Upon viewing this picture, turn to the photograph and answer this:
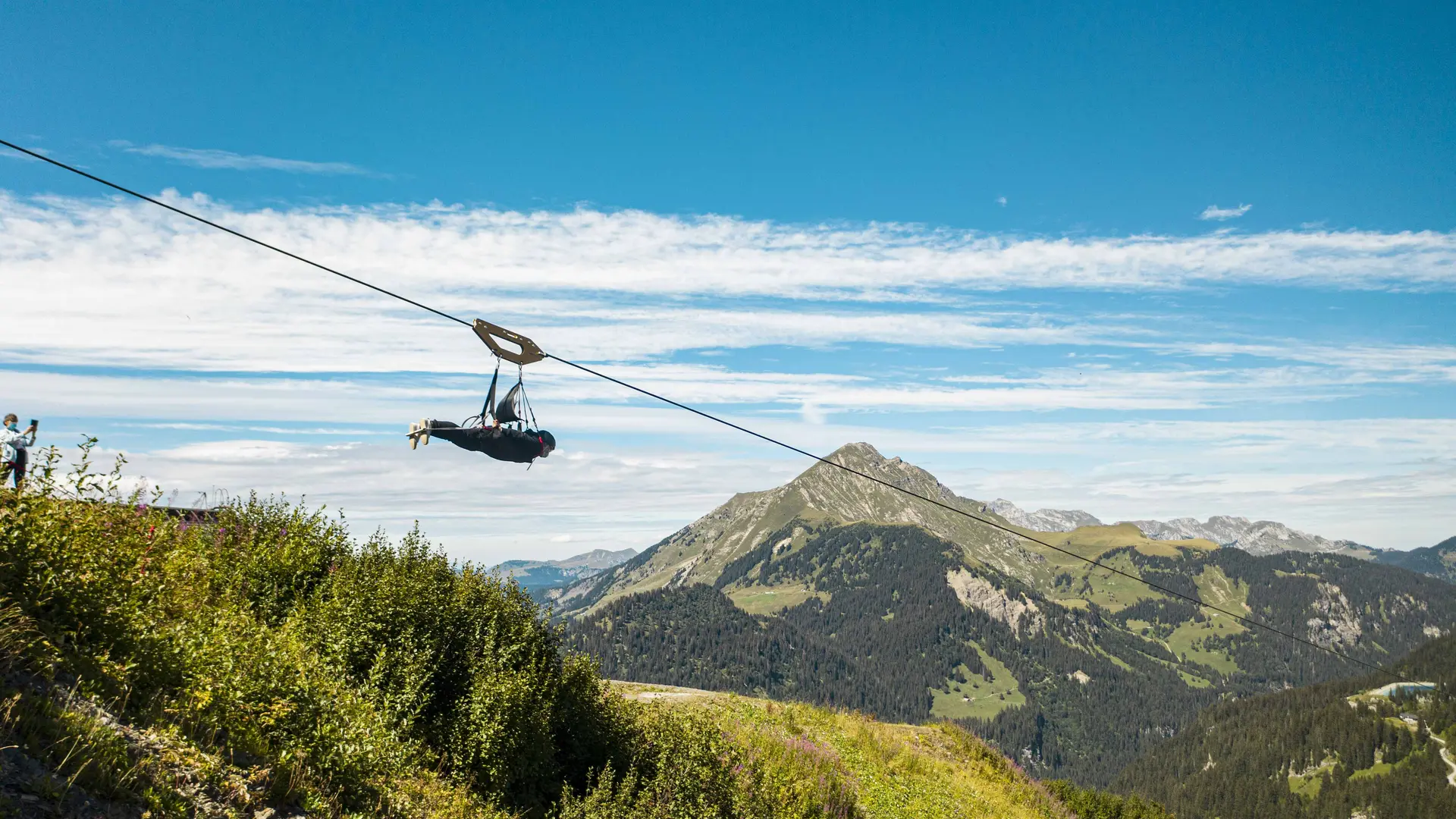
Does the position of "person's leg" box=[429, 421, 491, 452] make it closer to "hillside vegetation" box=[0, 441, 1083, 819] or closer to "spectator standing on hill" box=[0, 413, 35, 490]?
"hillside vegetation" box=[0, 441, 1083, 819]

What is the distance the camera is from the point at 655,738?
19.9 metres

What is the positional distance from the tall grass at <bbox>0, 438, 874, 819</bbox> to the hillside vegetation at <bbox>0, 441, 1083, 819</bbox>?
0.15 feet

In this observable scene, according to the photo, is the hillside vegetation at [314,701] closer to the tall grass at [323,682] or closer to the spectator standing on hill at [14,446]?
the tall grass at [323,682]

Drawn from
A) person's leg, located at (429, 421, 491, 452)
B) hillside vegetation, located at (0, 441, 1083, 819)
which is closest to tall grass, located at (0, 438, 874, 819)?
hillside vegetation, located at (0, 441, 1083, 819)

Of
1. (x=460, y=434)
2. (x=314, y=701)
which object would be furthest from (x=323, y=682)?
(x=460, y=434)

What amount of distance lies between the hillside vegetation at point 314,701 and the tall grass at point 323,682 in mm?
47

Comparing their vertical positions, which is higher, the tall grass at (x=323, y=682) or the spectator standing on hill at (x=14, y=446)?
the spectator standing on hill at (x=14, y=446)

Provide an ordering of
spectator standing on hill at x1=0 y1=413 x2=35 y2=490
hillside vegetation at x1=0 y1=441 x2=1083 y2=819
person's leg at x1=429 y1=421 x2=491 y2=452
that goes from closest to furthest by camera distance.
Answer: hillside vegetation at x1=0 y1=441 x2=1083 y2=819, spectator standing on hill at x1=0 y1=413 x2=35 y2=490, person's leg at x1=429 y1=421 x2=491 y2=452

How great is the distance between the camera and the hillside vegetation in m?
9.88

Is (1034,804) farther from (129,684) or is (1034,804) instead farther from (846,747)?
(129,684)

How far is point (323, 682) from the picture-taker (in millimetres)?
13141

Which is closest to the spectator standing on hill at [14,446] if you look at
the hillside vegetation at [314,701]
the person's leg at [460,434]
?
the hillside vegetation at [314,701]

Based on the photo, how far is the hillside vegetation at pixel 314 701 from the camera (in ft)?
32.4

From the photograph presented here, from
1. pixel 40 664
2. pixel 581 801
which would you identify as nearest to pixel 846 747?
pixel 581 801
